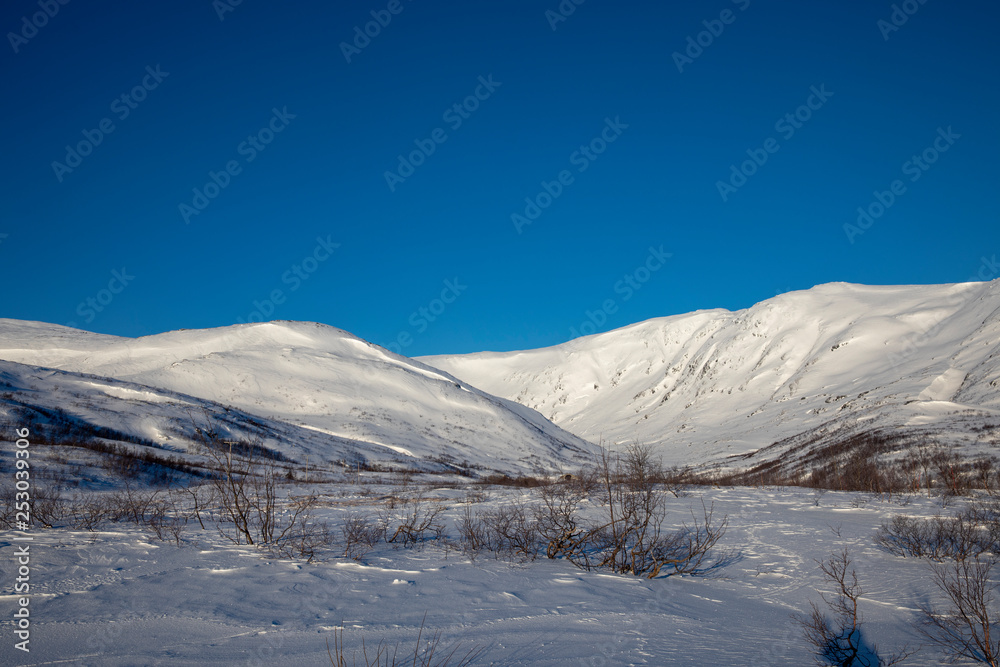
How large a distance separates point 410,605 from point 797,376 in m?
93.8

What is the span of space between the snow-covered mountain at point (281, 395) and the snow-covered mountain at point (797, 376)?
23.6 m

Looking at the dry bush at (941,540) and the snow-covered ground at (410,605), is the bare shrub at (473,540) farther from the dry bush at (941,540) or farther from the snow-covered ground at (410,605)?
the dry bush at (941,540)

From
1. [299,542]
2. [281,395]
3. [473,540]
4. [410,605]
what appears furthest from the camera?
[281,395]

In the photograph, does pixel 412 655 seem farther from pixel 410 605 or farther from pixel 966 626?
pixel 966 626

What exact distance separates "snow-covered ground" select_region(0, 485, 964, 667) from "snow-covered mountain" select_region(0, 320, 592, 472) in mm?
30848

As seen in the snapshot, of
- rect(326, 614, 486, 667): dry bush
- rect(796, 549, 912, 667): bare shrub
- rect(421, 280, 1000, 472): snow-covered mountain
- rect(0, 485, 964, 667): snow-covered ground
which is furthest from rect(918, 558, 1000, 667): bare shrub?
rect(421, 280, 1000, 472): snow-covered mountain

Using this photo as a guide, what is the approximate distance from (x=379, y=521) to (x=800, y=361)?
9775cm

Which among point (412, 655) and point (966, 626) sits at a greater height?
point (412, 655)

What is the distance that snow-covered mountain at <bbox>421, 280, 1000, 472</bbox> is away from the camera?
42.9 m

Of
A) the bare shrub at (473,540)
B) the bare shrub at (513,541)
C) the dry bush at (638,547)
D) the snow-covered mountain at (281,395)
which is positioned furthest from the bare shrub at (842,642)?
the snow-covered mountain at (281,395)

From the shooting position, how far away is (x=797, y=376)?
3408 inches

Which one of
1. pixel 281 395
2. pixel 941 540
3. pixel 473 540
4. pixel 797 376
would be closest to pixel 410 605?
pixel 473 540

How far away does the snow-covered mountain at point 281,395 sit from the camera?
126 ft

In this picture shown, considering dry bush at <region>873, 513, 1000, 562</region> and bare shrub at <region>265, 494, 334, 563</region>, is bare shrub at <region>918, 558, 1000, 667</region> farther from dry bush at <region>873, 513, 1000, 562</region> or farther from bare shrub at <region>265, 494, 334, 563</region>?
bare shrub at <region>265, 494, 334, 563</region>
